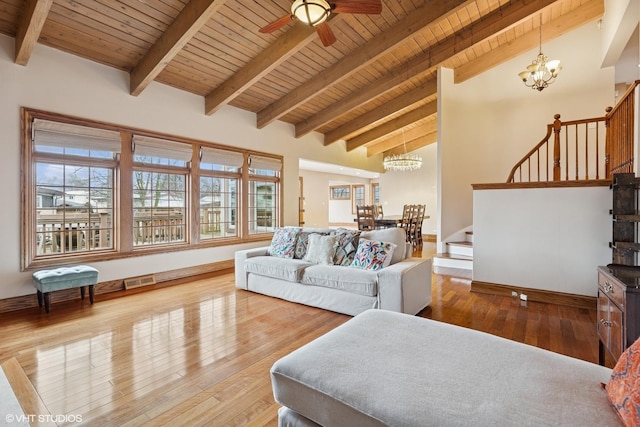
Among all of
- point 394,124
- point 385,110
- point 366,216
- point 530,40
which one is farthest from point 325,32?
point 394,124

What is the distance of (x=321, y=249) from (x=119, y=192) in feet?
10.0

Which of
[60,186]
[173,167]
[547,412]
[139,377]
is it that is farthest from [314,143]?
[547,412]

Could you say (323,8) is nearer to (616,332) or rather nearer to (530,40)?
(616,332)

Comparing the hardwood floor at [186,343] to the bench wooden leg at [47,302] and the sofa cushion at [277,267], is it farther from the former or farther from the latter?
the sofa cushion at [277,267]

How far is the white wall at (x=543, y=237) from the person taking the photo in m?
3.66

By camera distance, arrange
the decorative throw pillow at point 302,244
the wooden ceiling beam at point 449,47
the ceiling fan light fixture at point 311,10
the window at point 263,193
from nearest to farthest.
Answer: the ceiling fan light fixture at point 311,10 < the decorative throw pillow at point 302,244 < the wooden ceiling beam at point 449,47 < the window at point 263,193

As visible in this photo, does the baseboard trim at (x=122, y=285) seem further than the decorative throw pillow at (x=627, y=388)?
Yes

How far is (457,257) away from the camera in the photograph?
5961mm

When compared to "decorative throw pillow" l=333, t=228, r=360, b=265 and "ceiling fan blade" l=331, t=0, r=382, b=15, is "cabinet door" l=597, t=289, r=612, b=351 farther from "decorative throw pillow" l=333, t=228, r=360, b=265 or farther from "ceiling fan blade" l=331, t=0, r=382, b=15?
"ceiling fan blade" l=331, t=0, r=382, b=15

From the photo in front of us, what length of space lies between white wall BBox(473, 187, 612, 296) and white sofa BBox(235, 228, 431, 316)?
1.23 m

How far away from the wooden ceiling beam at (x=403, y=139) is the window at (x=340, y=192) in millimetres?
3370

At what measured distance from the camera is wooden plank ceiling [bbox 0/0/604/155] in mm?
3496

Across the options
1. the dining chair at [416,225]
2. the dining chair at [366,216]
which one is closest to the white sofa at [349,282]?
the dining chair at [366,216]

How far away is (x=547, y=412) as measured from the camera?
106cm
